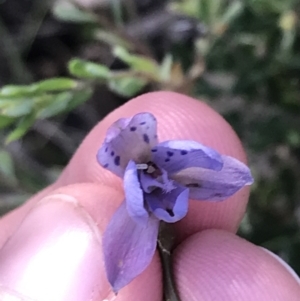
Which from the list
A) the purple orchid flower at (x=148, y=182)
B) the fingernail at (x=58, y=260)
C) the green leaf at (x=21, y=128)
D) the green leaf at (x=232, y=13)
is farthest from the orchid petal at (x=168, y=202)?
the green leaf at (x=232, y=13)

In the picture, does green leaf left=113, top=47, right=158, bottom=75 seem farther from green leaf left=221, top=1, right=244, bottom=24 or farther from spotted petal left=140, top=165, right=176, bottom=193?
spotted petal left=140, top=165, right=176, bottom=193

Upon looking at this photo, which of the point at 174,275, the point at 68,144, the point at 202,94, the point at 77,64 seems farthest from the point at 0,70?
the point at 174,275

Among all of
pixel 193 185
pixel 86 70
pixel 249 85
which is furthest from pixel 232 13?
pixel 193 185

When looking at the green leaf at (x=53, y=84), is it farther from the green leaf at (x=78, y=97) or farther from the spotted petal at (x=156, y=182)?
the spotted petal at (x=156, y=182)

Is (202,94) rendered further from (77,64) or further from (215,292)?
(215,292)

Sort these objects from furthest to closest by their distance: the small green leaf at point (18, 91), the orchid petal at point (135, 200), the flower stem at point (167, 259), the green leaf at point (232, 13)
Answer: the green leaf at point (232, 13)
the small green leaf at point (18, 91)
the flower stem at point (167, 259)
the orchid petal at point (135, 200)

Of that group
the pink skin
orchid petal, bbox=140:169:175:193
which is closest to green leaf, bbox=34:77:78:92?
the pink skin

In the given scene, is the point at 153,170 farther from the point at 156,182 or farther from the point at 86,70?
the point at 86,70
